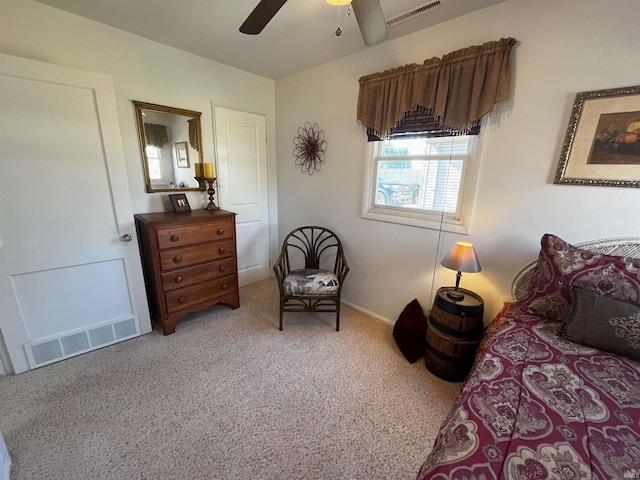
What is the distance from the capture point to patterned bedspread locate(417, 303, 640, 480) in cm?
69

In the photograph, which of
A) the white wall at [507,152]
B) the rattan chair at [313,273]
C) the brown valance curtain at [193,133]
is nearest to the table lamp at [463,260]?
the white wall at [507,152]

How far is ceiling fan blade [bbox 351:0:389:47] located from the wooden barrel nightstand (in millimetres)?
1605

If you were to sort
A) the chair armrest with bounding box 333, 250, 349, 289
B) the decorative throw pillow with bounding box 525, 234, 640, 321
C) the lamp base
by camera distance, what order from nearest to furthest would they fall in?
the decorative throw pillow with bounding box 525, 234, 640, 321
the lamp base
the chair armrest with bounding box 333, 250, 349, 289

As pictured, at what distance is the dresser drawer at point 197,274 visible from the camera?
2182 mm

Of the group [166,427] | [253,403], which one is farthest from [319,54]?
[166,427]

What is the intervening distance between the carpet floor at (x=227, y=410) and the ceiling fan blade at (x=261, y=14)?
6.90 ft

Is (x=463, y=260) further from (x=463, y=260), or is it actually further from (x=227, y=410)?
(x=227, y=410)

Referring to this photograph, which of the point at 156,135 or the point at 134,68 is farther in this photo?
the point at 156,135

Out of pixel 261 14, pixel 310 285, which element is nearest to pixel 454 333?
pixel 310 285

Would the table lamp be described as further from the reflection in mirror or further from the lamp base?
the reflection in mirror

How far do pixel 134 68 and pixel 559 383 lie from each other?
3347 millimetres

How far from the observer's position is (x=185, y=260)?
224 centimetres

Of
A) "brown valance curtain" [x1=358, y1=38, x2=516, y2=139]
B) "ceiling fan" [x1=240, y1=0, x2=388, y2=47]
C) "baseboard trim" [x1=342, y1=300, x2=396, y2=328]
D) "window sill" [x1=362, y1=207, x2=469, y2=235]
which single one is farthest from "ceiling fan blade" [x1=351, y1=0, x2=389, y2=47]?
"baseboard trim" [x1=342, y1=300, x2=396, y2=328]

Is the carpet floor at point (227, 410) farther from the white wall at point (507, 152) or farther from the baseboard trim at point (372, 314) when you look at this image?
the white wall at point (507, 152)
